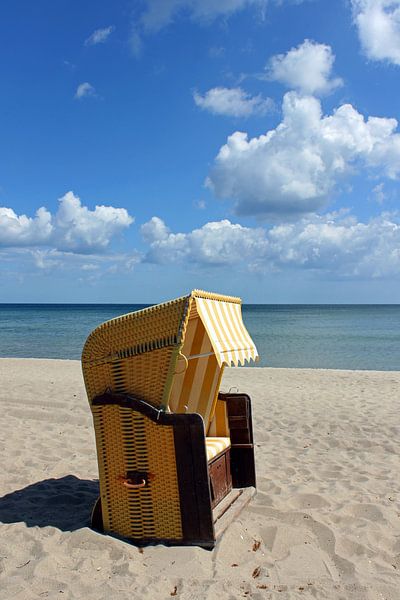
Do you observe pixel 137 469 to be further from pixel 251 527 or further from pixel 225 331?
pixel 225 331

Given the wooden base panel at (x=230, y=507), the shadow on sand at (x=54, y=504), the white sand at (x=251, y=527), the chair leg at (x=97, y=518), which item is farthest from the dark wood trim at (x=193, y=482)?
the shadow on sand at (x=54, y=504)

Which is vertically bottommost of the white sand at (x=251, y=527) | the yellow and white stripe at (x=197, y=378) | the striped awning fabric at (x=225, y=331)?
the white sand at (x=251, y=527)

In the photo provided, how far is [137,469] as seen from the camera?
4.01m

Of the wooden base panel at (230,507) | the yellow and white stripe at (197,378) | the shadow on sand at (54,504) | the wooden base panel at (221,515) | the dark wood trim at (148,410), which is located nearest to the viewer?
the dark wood trim at (148,410)

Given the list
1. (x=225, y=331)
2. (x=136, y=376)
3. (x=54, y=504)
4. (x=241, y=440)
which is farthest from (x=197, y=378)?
(x=54, y=504)

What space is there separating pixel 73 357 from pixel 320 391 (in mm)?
16948

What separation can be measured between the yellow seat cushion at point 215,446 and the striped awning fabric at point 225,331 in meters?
0.81

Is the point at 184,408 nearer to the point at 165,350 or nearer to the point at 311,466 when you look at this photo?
the point at 165,350

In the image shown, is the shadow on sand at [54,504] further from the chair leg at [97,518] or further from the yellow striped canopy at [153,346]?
the yellow striped canopy at [153,346]

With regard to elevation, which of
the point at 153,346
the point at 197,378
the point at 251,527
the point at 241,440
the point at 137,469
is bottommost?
the point at 251,527

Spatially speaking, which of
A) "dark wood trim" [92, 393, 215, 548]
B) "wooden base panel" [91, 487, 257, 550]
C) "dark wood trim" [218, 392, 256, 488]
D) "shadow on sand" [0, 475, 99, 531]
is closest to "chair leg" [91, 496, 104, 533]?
"wooden base panel" [91, 487, 257, 550]

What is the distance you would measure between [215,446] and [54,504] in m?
1.59

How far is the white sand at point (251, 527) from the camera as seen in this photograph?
11.3ft

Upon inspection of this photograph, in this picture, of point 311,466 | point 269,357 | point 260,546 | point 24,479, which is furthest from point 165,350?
point 269,357
